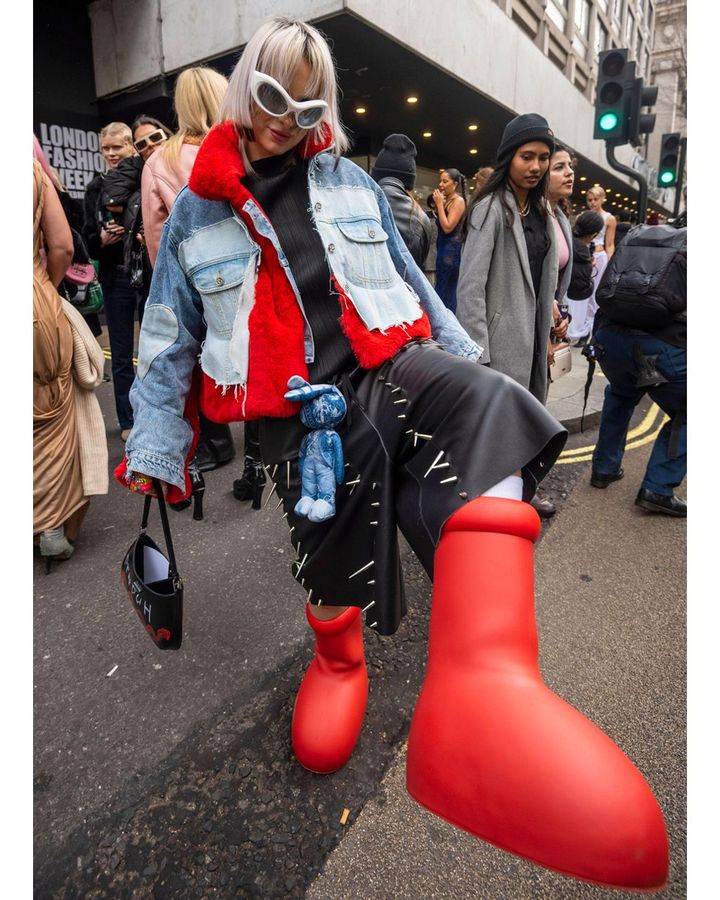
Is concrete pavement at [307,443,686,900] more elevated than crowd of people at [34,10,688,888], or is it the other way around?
crowd of people at [34,10,688,888]

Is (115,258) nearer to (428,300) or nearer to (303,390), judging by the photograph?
(428,300)

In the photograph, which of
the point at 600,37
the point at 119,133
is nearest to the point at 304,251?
the point at 119,133

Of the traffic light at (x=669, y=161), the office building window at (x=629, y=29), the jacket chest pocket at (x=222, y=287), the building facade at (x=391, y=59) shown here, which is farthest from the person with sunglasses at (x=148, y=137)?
the office building window at (x=629, y=29)

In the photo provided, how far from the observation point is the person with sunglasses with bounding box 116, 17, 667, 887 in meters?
0.77

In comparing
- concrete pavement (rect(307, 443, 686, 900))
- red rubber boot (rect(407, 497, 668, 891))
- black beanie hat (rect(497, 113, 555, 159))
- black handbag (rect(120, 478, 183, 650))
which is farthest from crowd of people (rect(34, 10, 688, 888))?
black beanie hat (rect(497, 113, 555, 159))

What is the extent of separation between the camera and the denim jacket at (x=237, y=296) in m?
1.28

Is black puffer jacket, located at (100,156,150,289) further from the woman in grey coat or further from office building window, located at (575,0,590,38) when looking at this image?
office building window, located at (575,0,590,38)

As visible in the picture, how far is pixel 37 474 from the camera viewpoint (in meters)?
2.59

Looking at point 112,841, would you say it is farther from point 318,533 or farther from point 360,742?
point 318,533

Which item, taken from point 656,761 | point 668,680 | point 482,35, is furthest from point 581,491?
point 482,35

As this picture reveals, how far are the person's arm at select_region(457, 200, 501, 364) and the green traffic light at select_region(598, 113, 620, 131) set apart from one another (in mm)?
4333

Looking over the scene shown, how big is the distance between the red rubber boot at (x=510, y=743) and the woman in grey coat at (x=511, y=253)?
187 centimetres

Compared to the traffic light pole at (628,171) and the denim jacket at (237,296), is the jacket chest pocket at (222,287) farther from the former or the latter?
the traffic light pole at (628,171)

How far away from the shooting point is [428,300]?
1.56 m
